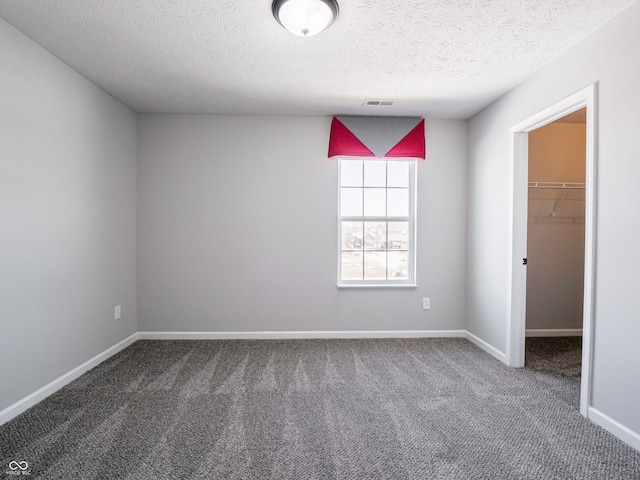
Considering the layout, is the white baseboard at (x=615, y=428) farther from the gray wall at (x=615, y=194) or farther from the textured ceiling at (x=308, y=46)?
the textured ceiling at (x=308, y=46)

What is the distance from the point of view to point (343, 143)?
11.6 feet

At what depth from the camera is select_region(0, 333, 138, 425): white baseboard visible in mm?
2037

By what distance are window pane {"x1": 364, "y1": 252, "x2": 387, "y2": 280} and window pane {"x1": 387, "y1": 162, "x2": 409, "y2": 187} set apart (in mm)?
820

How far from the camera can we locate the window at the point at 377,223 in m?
3.73

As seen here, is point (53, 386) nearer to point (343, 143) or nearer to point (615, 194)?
point (343, 143)

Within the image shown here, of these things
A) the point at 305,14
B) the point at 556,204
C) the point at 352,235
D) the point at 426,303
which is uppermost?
the point at 305,14

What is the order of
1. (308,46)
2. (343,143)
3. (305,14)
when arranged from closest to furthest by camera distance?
(305,14)
(308,46)
(343,143)

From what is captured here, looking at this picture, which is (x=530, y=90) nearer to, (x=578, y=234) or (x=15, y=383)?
(x=578, y=234)

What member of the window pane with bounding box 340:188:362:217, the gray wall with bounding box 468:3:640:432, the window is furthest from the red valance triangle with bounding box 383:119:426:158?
the gray wall with bounding box 468:3:640:432

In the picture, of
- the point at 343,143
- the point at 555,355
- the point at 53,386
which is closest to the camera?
the point at 53,386

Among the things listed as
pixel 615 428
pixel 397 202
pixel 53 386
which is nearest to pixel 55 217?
pixel 53 386

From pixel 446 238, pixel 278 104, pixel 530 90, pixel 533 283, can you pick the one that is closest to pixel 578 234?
pixel 533 283

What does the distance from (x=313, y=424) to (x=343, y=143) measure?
2680 mm

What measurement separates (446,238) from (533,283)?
1.17 m
